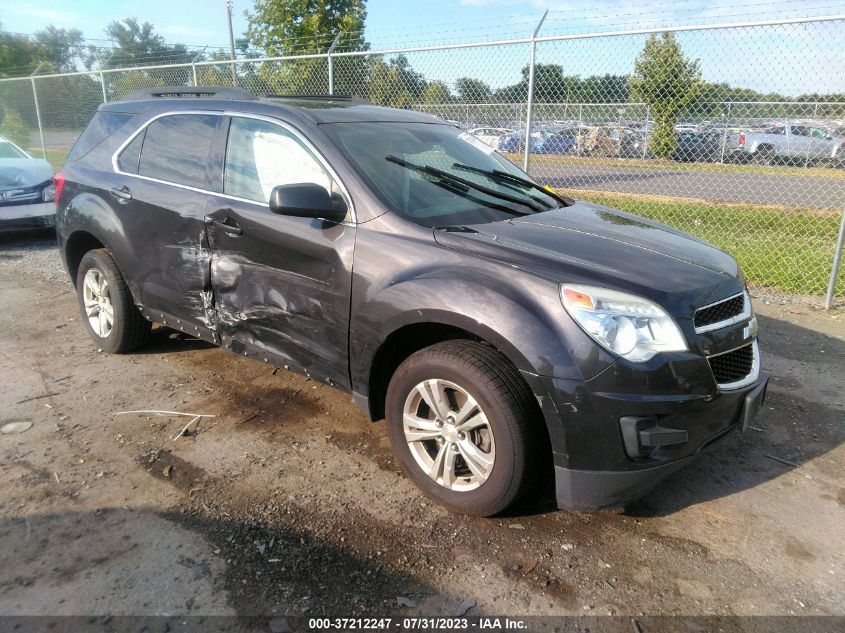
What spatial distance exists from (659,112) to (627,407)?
712 centimetres

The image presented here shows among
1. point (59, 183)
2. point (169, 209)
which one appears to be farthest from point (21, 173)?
point (169, 209)

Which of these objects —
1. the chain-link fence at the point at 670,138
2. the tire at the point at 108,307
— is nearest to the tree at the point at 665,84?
the chain-link fence at the point at 670,138

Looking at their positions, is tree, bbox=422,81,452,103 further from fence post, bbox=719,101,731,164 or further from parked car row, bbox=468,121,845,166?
fence post, bbox=719,101,731,164

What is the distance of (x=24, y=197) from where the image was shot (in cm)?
887

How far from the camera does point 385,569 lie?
8.40 feet

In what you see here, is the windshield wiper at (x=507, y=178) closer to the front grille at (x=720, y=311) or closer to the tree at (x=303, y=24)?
the front grille at (x=720, y=311)

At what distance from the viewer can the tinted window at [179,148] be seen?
390cm

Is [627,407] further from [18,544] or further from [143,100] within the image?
[143,100]

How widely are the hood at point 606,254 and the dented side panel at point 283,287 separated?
24.3 inches

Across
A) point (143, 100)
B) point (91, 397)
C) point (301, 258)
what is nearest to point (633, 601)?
point (301, 258)

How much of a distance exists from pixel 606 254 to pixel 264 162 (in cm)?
199

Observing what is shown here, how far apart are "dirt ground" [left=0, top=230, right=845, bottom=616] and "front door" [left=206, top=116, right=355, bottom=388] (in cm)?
55

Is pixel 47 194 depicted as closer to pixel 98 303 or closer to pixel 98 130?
pixel 98 130

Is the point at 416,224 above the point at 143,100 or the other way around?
the other way around
